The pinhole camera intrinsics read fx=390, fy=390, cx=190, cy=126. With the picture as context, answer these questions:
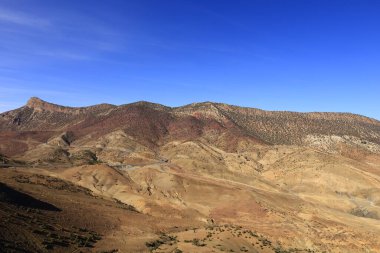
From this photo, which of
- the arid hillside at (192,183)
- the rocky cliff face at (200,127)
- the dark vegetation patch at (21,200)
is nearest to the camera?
the arid hillside at (192,183)

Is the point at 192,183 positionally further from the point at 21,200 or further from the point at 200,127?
the point at 200,127

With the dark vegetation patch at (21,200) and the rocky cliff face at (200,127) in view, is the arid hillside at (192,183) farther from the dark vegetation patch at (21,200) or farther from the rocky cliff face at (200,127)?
the rocky cliff face at (200,127)

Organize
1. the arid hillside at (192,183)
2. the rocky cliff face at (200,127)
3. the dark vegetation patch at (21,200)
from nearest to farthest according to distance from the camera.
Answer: the arid hillside at (192,183) → the dark vegetation patch at (21,200) → the rocky cliff face at (200,127)

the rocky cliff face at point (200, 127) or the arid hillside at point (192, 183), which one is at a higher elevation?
the rocky cliff face at point (200, 127)

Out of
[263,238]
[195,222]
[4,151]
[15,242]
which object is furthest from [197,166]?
[15,242]

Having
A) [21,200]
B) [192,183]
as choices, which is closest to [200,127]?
[192,183]

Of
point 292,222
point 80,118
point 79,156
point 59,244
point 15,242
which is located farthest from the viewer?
point 80,118

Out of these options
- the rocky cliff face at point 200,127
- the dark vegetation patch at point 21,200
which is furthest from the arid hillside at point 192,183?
the rocky cliff face at point 200,127

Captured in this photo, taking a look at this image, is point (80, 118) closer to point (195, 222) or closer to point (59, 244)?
point (195, 222)
